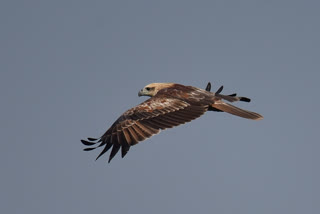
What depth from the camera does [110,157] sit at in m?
13.7

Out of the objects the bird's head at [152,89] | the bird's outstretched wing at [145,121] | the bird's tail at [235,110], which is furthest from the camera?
the bird's head at [152,89]

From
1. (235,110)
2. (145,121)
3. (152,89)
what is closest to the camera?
(145,121)

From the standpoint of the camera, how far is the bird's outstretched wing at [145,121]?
13992 millimetres

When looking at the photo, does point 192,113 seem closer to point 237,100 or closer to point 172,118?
point 172,118

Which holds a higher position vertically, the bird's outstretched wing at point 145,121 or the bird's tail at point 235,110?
the bird's tail at point 235,110

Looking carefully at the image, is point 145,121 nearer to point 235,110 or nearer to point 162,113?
point 162,113

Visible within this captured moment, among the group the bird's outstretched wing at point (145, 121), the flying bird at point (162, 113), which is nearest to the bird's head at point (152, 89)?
the flying bird at point (162, 113)

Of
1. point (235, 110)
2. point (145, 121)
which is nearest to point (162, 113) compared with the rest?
point (145, 121)

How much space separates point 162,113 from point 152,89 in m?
2.52

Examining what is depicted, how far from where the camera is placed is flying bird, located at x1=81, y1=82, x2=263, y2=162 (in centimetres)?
1406

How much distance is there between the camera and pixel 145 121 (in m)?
14.6

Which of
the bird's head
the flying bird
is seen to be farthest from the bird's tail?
the bird's head

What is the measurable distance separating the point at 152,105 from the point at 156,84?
7.24 feet

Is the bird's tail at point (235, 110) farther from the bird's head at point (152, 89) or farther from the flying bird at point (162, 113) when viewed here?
the bird's head at point (152, 89)
